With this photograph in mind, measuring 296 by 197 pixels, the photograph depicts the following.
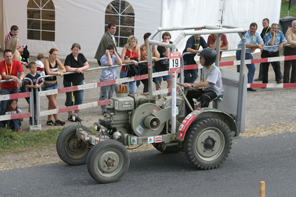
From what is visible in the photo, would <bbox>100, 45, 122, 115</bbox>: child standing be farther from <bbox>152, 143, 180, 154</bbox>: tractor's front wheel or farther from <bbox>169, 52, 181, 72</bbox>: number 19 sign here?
<bbox>169, 52, 181, 72</bbox>: number 19 sign

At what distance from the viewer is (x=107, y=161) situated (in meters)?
5.77

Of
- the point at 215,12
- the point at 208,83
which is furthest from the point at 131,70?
the point at 215,12

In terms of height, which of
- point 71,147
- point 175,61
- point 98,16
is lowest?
point 71,147

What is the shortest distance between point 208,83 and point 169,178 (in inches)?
63.0

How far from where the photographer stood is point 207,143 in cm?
640

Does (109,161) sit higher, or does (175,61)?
(175,61)

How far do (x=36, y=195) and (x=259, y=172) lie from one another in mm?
3235

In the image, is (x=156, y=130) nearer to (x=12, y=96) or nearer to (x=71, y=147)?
(x=71, y=147)

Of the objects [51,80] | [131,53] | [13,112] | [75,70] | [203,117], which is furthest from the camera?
[131,53]

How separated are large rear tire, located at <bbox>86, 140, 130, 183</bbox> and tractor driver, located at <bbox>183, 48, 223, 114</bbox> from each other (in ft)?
4.81

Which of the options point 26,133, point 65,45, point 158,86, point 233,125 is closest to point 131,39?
point 158,86

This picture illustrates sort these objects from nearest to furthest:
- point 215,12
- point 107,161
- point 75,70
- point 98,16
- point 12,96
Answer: point 107,161 < point 12,96 < point 75,70 < point 98,16 < point 215,12

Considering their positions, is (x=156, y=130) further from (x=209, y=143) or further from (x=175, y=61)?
(x=175, y=61)

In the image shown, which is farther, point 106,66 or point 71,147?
point 106,66
